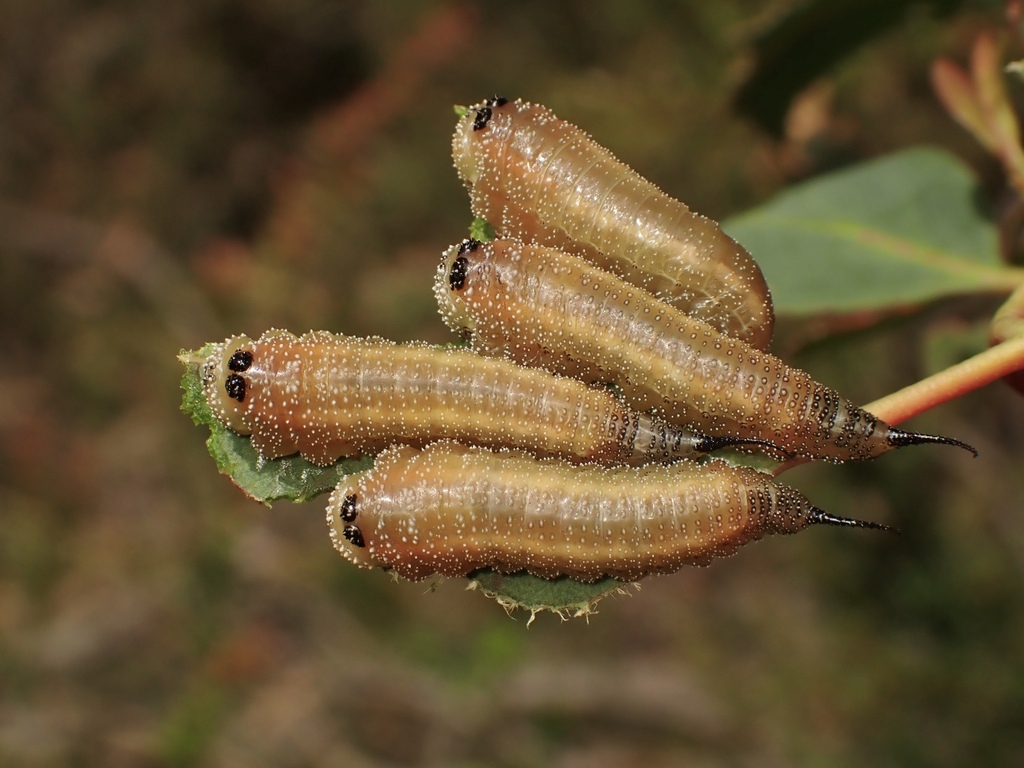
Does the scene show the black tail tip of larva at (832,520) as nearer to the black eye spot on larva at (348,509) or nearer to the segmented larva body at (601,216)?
the segmented larva body at (601,216)

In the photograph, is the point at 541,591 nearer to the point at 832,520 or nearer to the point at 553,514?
the point at 553,514

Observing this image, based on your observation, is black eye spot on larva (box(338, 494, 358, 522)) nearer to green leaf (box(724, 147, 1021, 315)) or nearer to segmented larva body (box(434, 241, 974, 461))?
segmented larva body (box(434, 241, 974, 461))

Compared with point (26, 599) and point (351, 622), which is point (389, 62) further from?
point (26, 599)

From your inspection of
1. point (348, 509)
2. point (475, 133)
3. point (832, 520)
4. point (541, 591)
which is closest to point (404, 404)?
point (348, 509)

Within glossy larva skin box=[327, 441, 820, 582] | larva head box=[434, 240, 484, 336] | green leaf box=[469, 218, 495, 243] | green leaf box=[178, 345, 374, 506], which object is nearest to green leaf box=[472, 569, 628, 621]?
glossy larva skin box=[327, 441, 820, 582]

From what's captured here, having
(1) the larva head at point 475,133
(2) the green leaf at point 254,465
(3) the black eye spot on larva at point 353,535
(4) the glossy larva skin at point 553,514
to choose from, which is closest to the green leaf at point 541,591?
(4) the glossy larva skin at point 553,514

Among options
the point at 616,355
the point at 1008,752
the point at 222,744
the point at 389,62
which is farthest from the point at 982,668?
the point at 389,62
